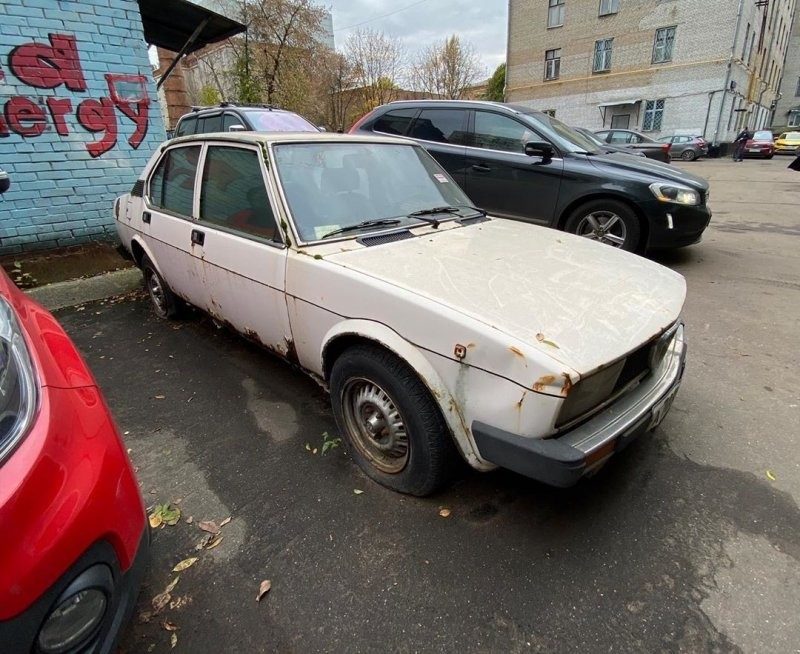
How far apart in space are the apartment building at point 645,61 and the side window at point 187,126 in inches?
1169

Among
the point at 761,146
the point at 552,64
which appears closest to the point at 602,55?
the point at 552,64

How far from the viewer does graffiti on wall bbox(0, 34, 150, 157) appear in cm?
529

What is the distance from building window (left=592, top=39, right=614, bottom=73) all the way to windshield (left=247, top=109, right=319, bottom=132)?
29834mm

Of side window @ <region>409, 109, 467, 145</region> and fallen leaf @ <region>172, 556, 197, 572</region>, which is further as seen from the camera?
side window @ <region>409, 109, 467, 145</region>

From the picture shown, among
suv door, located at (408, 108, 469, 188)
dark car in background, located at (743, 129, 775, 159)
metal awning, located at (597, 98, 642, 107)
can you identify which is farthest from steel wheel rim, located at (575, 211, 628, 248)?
metal awning, located at (597, 98, 642, 107)

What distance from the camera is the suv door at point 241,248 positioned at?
2594 mm

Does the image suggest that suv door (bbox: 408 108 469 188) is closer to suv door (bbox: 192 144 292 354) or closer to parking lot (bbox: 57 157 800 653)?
suv door (bbox: 192 144 292 354)

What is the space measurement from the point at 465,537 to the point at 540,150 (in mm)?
4533

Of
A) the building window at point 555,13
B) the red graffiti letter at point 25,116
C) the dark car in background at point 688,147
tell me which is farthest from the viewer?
the building window at point 555,13

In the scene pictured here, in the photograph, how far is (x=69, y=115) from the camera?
5.66 metres

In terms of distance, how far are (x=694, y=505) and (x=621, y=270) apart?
1.18 meters

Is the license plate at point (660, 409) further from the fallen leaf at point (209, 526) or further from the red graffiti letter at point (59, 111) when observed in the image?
the red graffiti letter at point (59, 111)

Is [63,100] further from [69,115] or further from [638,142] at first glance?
[638,142]

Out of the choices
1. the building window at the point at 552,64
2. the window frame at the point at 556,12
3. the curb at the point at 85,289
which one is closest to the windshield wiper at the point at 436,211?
the curb at the point at 85,289
